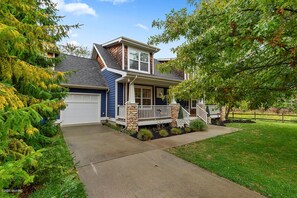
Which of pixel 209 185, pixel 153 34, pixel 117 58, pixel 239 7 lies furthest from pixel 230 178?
pixel 117 58

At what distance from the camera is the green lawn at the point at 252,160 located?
3.94 meters

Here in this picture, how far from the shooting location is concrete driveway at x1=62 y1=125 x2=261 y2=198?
3541mm

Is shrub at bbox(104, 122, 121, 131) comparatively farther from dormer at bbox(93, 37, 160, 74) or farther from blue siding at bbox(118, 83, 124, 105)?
dormer at bbox(93, 37, 160, 74)

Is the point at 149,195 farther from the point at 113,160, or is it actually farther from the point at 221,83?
the point at 221,83

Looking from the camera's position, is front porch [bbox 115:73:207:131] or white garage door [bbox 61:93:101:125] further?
white garage door [bbox 61:93:101:125]

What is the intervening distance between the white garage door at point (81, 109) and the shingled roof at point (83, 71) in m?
0.85

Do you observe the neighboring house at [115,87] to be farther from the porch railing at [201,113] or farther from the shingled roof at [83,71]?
the porch railing at [201,113]

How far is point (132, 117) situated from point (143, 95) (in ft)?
9.63

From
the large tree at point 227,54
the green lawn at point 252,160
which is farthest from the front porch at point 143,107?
the large tree at point 227,54

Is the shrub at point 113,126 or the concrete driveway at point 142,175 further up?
the shrub at point 113,126

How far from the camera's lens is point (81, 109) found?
11008 millimetres

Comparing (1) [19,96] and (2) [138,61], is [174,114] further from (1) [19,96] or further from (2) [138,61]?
(1) [19,96]

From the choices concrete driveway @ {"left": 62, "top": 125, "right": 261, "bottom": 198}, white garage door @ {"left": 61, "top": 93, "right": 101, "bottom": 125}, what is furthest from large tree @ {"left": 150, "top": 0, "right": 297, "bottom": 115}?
white garage door @ {"left": 61, "top": 93, "right": 101, "bottom": 125}

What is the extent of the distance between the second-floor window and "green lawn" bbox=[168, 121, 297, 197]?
7.05 m
